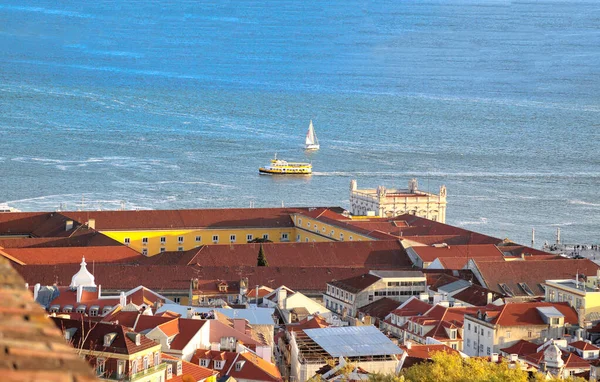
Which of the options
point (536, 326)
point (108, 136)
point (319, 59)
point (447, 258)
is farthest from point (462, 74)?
point (536, 326)

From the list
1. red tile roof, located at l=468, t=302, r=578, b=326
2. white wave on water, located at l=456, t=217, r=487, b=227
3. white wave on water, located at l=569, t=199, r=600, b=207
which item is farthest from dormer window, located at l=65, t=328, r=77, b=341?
white wave on water, located at l=569, t=199, r=600, b=207

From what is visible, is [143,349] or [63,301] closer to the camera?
[143,349]

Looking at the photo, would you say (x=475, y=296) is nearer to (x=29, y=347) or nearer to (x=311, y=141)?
(x=29, y=347)

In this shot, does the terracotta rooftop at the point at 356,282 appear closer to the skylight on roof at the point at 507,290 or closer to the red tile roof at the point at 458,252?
the skylight on roof at the point at 507,290

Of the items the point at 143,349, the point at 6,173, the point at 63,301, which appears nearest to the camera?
the point at 143,349

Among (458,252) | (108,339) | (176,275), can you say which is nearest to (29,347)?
(108,339)

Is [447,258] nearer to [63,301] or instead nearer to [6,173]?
[63,301]
